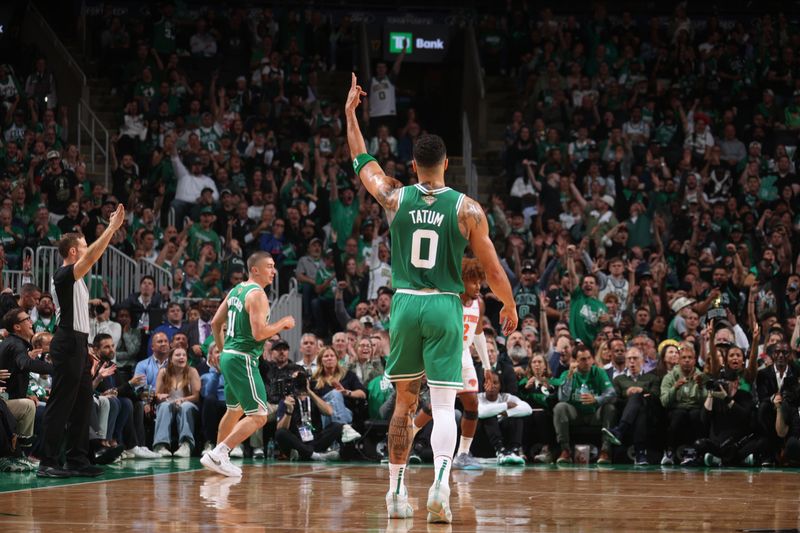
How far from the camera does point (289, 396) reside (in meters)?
14.1

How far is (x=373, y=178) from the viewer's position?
773 cm

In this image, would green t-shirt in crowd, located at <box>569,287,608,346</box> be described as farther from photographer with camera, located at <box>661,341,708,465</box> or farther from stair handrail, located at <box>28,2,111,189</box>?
stair handrail, located at <box>28,2,111,189</box>

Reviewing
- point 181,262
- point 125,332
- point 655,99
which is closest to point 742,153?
point 655,99

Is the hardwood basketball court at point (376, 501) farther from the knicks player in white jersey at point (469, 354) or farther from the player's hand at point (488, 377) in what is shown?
the player's hand at point (488, 377)

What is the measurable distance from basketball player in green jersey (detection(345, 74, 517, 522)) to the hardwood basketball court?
1.91 ft

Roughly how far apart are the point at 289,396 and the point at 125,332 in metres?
2.88

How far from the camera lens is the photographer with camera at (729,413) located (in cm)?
1365

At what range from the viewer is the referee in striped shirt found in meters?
10.1

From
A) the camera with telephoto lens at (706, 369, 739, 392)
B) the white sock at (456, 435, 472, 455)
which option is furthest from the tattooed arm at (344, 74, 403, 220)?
the camera with telephoto lens at (706, 369, 739, 392)

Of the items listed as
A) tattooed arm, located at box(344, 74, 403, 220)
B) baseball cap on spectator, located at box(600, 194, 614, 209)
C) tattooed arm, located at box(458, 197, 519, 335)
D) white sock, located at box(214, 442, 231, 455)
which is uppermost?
baseball cap on spectator, located at box(600, 194, 614, 209)

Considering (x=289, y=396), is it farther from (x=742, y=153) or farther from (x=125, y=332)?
(x=742, y=153)

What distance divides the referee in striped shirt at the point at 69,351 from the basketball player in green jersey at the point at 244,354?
1.31 m

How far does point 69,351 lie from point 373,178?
12.5 ft

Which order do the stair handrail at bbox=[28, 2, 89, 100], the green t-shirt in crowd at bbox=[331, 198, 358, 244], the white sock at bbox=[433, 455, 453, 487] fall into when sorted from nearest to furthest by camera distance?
1. the white sock at bbox=[433, 455, 453, 487]
2. the green t-shirt in crowd at bbox=[331, 198, 358, 244]
3. the stair handrail at bbox=[28, 2, 89, 100]
